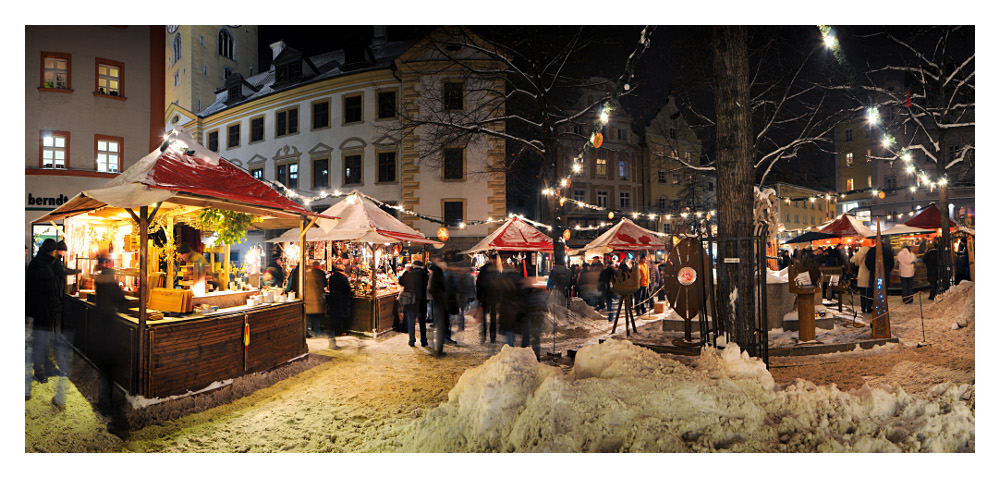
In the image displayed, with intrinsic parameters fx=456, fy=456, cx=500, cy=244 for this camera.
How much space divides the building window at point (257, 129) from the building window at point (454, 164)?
874cm

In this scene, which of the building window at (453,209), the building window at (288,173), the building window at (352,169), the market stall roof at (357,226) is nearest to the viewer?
the market stall roof at (357,226)

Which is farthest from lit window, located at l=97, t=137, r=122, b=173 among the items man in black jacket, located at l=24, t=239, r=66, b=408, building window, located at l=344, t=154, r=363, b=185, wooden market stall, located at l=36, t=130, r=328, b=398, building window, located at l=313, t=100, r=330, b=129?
building window, located at l=313, t=100, r=330, b=129

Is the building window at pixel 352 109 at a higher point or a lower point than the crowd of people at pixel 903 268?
higher

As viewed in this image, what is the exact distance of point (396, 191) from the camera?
1789 cm

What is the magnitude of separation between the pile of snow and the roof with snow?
620 inches

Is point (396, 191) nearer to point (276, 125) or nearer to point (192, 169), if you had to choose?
point (276, 125)

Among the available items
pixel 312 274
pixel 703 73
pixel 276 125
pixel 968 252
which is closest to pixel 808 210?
pixel 968 252

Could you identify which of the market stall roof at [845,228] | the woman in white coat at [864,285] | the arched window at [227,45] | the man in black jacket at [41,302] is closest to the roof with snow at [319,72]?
the arched window at [227,45]

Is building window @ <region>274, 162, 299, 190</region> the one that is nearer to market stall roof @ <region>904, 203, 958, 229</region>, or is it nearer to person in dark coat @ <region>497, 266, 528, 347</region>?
person in dark coat @ <region>497, 266, 528, 347</region>

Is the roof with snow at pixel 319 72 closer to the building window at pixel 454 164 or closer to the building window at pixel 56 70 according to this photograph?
the building window at pixel 454 164

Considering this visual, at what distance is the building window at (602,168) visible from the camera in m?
30.4

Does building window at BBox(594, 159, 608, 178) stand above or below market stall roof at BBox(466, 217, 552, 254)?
above

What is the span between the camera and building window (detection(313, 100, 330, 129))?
727 inches

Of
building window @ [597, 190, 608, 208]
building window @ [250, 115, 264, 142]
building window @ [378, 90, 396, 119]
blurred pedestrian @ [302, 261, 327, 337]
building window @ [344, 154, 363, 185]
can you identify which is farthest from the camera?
building window @ [597, 190, 608, 208]
